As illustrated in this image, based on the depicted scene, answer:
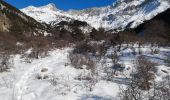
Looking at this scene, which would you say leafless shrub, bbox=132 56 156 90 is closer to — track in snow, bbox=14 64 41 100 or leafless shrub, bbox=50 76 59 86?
leafless shrub, bbox=50 76 59 86

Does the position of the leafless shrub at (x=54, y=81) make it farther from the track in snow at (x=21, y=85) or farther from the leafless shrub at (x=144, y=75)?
the leafless shrub at (x=144, y=75)

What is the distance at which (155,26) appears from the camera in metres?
52.6

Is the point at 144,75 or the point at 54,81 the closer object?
the point at 144,75

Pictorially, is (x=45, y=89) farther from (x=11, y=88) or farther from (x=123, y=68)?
(x=123, y=68)

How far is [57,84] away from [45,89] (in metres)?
0.97

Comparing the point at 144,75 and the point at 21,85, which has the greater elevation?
the point at 144,75

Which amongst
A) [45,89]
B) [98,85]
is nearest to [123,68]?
[98,85]

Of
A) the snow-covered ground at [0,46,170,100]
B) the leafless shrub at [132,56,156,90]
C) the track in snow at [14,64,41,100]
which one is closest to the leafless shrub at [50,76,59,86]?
the snow-covered ground at [0,46,170,100]

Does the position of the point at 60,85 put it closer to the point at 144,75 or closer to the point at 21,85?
the point at 21,85

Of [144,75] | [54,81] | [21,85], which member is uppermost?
[144,75]

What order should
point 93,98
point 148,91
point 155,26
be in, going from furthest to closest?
point 155,26 < point 148,91 < point 93,98

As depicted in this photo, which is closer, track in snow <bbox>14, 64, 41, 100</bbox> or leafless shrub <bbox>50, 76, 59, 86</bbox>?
track in snow <bbox>14, 64, 41, 100</bbox>

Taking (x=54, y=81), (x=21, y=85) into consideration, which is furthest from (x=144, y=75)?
(x=21, y=85)

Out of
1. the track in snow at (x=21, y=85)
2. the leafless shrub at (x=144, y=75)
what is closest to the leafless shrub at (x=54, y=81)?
the track in snow at (x=21, y=85)
